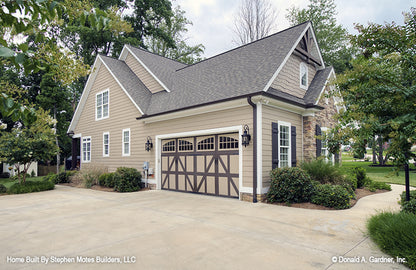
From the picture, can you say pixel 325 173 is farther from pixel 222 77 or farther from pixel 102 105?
pixel 102 105

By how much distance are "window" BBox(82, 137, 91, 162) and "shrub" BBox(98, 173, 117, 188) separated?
395 cm

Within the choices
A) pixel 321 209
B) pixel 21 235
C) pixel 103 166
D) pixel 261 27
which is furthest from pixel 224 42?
pixel 21 235

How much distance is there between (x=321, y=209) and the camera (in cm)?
752

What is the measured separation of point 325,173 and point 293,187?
1.66 m

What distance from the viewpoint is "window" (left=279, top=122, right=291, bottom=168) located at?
9680 mm

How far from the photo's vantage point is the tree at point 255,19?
21.9 meters

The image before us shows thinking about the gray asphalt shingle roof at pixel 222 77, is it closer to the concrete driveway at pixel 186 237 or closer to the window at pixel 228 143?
the window at pixel 228 143

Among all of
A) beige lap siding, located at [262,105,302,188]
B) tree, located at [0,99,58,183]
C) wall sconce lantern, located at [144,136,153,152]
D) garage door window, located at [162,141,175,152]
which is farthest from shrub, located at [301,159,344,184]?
tree, located at [0,99,58,183]

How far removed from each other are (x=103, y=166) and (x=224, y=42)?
15555 mm

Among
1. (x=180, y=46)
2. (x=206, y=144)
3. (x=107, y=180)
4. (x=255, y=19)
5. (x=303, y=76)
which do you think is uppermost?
(x=180, y=46)

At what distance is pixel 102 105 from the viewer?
15859mm

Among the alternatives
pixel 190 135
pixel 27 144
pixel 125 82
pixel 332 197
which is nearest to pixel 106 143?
Result: pixel 125 82

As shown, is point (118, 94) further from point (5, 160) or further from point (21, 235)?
point (21, 235)

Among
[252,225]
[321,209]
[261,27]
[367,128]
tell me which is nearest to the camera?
[367,128]
